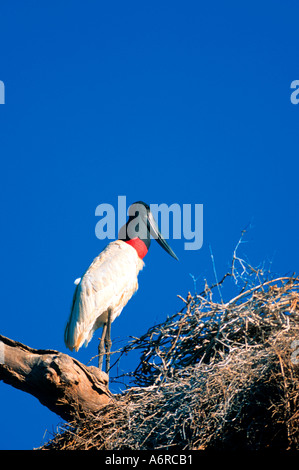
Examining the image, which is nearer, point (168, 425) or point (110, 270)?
point (168, 425)

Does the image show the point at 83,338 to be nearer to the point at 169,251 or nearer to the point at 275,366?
the point at 169,251

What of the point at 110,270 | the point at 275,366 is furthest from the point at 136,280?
the point at 275,366

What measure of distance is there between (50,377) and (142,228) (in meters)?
4.05

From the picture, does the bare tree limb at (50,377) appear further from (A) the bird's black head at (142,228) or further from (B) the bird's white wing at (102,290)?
(A) the bird's black head at (142,228)

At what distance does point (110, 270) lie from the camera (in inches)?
295

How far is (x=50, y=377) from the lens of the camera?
4.09 metres

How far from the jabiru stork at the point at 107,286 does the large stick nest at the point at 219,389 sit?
7.68 feet

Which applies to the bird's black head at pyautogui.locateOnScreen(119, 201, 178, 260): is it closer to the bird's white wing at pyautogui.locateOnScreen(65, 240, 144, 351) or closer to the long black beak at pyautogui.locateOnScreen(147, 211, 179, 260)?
the long black beak at pyautogui.locateOnScreen(147, 211, 179, 260)

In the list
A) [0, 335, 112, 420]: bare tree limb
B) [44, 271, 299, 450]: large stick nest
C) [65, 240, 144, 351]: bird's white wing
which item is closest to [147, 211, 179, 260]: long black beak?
[65, 240, 144, 351]: bird's white wing

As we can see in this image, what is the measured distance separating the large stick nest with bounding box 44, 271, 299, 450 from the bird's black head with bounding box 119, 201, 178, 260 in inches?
119

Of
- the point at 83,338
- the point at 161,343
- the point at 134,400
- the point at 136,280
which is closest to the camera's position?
the point at 134,400

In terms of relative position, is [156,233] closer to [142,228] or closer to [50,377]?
[142,228]
